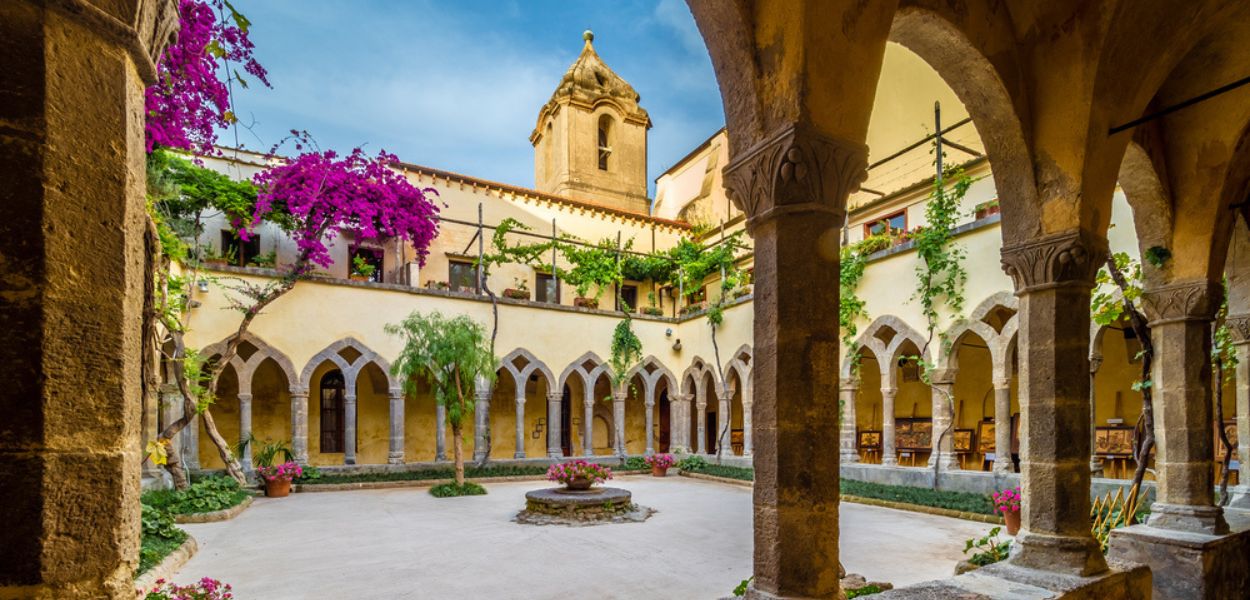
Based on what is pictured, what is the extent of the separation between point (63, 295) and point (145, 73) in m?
0.47

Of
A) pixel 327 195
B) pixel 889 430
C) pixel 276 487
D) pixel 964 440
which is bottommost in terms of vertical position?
pixel 276 487

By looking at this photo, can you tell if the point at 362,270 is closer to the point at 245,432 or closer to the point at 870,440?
the point at 245,432

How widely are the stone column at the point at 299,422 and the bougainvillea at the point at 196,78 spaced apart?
361 inches

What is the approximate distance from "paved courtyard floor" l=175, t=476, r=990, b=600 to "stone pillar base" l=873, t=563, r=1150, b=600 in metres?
1.95

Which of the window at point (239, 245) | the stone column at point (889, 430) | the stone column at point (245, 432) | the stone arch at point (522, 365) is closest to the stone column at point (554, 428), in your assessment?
the stone arch at point (522, 365)

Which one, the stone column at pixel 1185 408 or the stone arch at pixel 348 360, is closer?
the stone column at pixel 1185 408

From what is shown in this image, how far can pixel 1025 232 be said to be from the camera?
140 inches

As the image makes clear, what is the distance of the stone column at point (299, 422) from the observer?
1136 centimetres

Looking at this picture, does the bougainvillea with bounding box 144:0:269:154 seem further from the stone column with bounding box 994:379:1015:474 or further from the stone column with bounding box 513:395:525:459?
the stone column with bounding box 513:395:525:459

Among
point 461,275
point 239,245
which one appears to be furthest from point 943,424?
point 239,245

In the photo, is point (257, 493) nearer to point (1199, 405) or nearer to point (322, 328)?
point (322, 328)

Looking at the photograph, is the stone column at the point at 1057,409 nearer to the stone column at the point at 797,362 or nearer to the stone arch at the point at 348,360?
the stone column at the point at 797,362

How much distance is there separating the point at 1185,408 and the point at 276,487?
11.3 metres

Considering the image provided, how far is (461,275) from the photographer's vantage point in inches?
639
